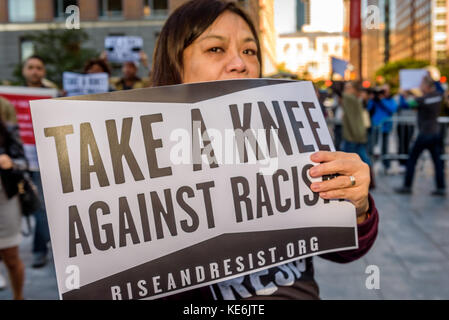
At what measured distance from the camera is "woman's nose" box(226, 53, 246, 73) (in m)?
1.36

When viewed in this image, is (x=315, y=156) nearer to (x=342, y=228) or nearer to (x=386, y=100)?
(x=342, y=228)

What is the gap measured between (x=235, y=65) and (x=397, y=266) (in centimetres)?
423

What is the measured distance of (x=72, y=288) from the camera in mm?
1113

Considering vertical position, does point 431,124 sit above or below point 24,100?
below

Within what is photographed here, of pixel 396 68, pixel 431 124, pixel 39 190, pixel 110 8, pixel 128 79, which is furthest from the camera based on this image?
pixel 396 68

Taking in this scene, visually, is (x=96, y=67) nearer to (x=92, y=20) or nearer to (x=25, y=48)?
(x=92, y=20)

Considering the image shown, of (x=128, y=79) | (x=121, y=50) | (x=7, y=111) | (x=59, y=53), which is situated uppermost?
(x=59, y=53)

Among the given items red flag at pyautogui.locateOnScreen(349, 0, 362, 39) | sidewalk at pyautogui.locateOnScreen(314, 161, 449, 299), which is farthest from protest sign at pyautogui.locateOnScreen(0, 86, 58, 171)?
sidewalk at pyautogui.locateOnScreen(314, 161, 449, 299)

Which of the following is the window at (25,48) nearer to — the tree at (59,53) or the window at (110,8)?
the tree at (59,53)

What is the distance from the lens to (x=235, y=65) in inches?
53.5

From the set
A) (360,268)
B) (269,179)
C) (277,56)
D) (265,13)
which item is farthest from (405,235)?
(269,179)

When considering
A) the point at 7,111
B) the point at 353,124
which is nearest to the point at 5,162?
the point at 7,111

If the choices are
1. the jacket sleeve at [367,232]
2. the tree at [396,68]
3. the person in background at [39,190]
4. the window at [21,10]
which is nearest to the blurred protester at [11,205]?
the person in background at [39,190]

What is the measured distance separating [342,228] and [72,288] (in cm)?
64
